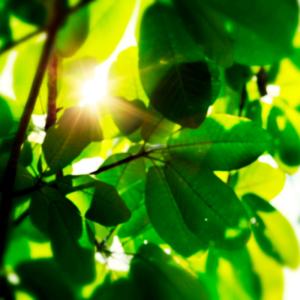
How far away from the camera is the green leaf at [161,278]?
3.16 feet

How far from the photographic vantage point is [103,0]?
0.93 m

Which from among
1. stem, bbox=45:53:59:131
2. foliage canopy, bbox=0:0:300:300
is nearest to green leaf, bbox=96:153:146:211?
foliage canopy, bbox=0:0:300:300

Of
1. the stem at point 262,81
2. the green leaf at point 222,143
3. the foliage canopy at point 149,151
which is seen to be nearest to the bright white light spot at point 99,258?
the foliage canopy at point 149,151

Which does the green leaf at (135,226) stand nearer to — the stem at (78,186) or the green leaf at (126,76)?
the stem at (78,186)

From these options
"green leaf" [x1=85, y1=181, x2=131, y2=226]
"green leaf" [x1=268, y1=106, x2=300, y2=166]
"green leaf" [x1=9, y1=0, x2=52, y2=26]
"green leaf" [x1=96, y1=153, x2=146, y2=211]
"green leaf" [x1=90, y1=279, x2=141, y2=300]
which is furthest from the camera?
"green leaf" [x1=268, y1=106, x2=300, y2=166]

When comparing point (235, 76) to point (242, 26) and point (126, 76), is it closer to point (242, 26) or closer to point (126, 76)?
point (126, 76)

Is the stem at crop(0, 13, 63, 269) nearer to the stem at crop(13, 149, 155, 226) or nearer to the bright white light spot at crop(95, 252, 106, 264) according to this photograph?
the stem at crop(13, 149, 155, 226)

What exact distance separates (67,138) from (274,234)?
0.66m

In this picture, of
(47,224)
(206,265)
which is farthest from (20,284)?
(206,265)

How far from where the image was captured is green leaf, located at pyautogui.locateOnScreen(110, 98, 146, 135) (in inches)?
41.9

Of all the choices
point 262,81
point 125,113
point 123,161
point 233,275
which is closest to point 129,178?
point 123,161

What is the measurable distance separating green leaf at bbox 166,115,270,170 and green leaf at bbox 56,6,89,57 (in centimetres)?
40

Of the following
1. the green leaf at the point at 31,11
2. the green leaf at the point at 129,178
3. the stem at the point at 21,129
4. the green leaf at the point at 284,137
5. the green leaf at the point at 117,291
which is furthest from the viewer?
the green leaf at the point at 284,137

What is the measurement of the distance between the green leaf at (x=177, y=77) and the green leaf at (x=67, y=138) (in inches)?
6.8
